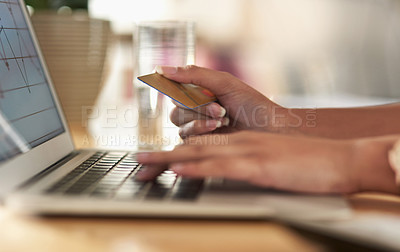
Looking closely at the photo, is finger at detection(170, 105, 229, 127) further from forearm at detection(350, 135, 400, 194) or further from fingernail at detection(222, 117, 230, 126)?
forearm at detection(350, 135, 400, 194)

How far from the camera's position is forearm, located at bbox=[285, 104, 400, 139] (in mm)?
742

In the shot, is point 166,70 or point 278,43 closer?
point 166,70

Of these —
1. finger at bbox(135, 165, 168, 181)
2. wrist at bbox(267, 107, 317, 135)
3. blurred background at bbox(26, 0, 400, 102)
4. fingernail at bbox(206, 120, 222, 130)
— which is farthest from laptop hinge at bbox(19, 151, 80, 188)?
blurred background at bbox(26, 0, 400, 102)

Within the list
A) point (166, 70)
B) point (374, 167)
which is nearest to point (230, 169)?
point (374, 167)

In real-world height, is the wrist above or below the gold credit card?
below

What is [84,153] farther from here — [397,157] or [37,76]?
[397,157]

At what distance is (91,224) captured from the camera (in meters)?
0.43

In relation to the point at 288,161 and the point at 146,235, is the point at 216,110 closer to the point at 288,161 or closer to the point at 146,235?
the point at 288,161

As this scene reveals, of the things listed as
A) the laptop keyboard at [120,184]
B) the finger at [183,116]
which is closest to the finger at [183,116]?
the finger at [183,116]

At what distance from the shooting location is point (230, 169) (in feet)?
1.57

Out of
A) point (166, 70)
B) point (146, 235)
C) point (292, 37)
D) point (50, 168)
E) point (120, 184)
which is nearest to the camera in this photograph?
point (146, 235)

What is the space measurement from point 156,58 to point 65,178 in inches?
20.6

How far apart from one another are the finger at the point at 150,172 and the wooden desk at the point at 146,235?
0.33 ft

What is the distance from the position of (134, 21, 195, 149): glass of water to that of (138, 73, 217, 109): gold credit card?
0.83 ft
